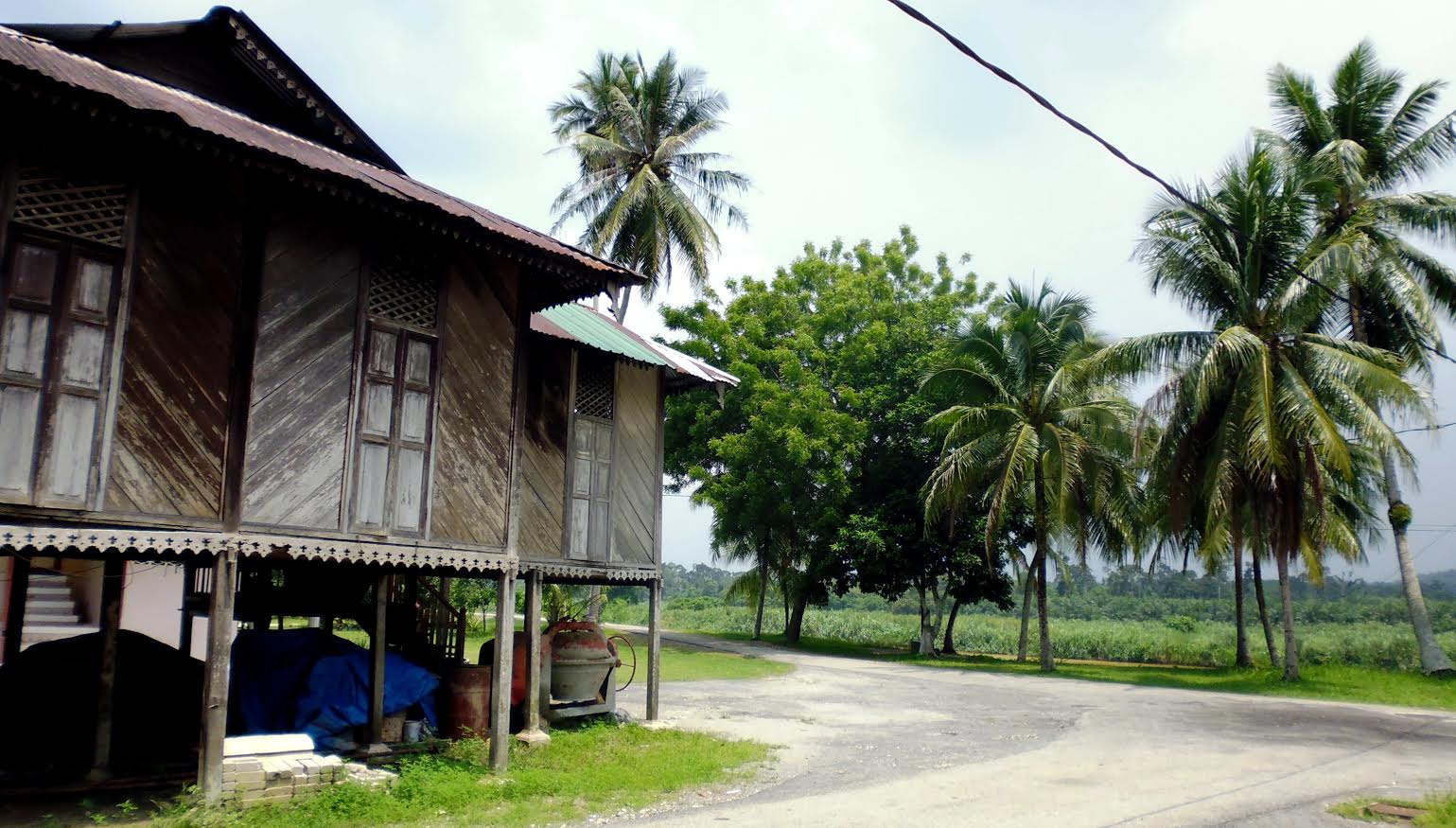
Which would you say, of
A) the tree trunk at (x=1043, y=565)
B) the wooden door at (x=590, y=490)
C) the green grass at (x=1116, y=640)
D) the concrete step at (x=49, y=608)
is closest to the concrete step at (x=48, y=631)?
the concrete step at (x=49, y=608)

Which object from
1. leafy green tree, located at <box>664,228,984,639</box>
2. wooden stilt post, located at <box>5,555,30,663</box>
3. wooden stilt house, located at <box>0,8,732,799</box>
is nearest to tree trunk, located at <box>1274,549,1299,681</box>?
leafy green tree, located at <box>664,228,984,639</box>

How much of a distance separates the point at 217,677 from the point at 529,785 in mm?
2994

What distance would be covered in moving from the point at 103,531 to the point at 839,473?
24.2 metres

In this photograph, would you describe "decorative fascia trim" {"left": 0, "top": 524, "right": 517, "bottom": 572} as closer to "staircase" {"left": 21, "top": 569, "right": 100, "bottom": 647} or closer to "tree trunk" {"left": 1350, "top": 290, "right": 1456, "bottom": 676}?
"staircase" {"left": 21, "top": 569, "right": 100, "bottom": 647}

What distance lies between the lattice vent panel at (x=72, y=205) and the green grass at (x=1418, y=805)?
37.0 feet

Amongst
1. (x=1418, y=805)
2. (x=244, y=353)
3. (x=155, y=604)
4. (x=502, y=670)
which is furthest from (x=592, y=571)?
(x=155, y=604)

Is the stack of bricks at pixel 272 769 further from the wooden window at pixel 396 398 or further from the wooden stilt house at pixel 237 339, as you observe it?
the wooden window at pixel 396 398

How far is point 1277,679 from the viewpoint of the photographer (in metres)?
22.1

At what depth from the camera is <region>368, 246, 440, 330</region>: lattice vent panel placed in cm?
939

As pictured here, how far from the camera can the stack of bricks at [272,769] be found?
316 inches

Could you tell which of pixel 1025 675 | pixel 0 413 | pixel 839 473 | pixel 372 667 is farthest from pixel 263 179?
pixel 839 473

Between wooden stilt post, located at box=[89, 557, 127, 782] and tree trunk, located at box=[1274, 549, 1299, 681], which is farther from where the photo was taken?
tree trunk, located at box=[1274, 549, 1299, 681]

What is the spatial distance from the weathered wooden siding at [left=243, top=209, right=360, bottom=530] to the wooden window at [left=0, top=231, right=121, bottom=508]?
1196 millimetres

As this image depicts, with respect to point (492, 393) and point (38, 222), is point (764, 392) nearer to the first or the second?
point (492, 393)
